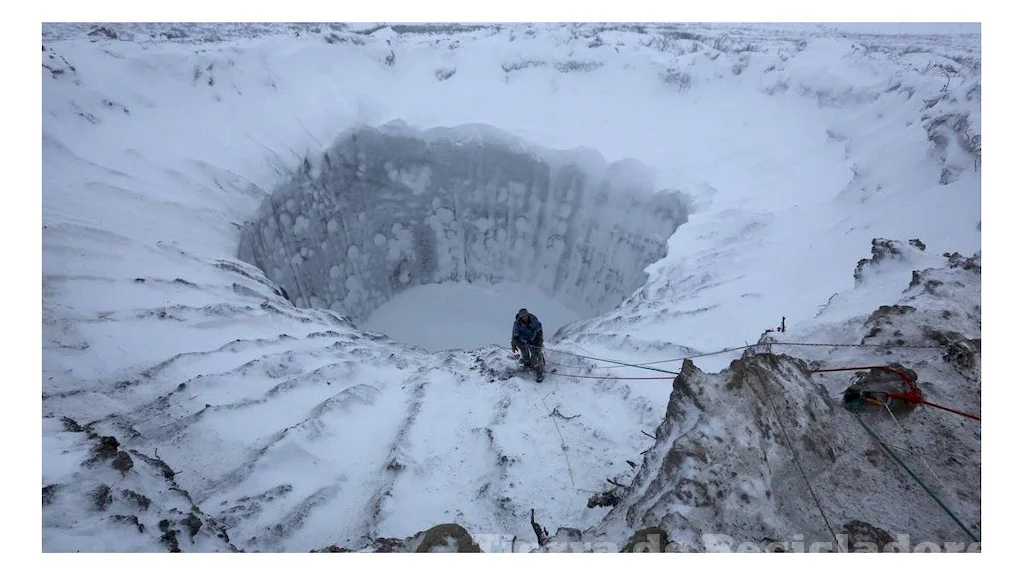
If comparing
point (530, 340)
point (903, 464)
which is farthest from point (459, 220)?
point (903, 464)

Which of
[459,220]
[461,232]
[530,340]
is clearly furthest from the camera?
[461,232]

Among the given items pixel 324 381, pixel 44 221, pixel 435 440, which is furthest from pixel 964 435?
pixel 44 221

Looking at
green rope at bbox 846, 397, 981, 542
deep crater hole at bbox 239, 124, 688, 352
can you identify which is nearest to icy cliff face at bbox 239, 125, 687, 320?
deep crater hole at bbox 239, 124, 688, 352

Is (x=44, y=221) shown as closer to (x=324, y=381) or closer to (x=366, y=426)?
(x=324, y=381)

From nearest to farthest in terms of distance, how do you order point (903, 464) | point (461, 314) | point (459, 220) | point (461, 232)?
point (903, 464) < point (461, 314) < point (459, 220) < point (461, 232)

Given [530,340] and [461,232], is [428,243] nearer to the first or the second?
[461,232]

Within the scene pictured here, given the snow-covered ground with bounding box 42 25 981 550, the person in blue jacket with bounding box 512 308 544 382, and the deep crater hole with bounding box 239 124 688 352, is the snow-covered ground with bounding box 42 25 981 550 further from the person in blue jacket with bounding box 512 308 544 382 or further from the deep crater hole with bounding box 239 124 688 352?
the person in blue jacket with bounding box 512 308 544 382
